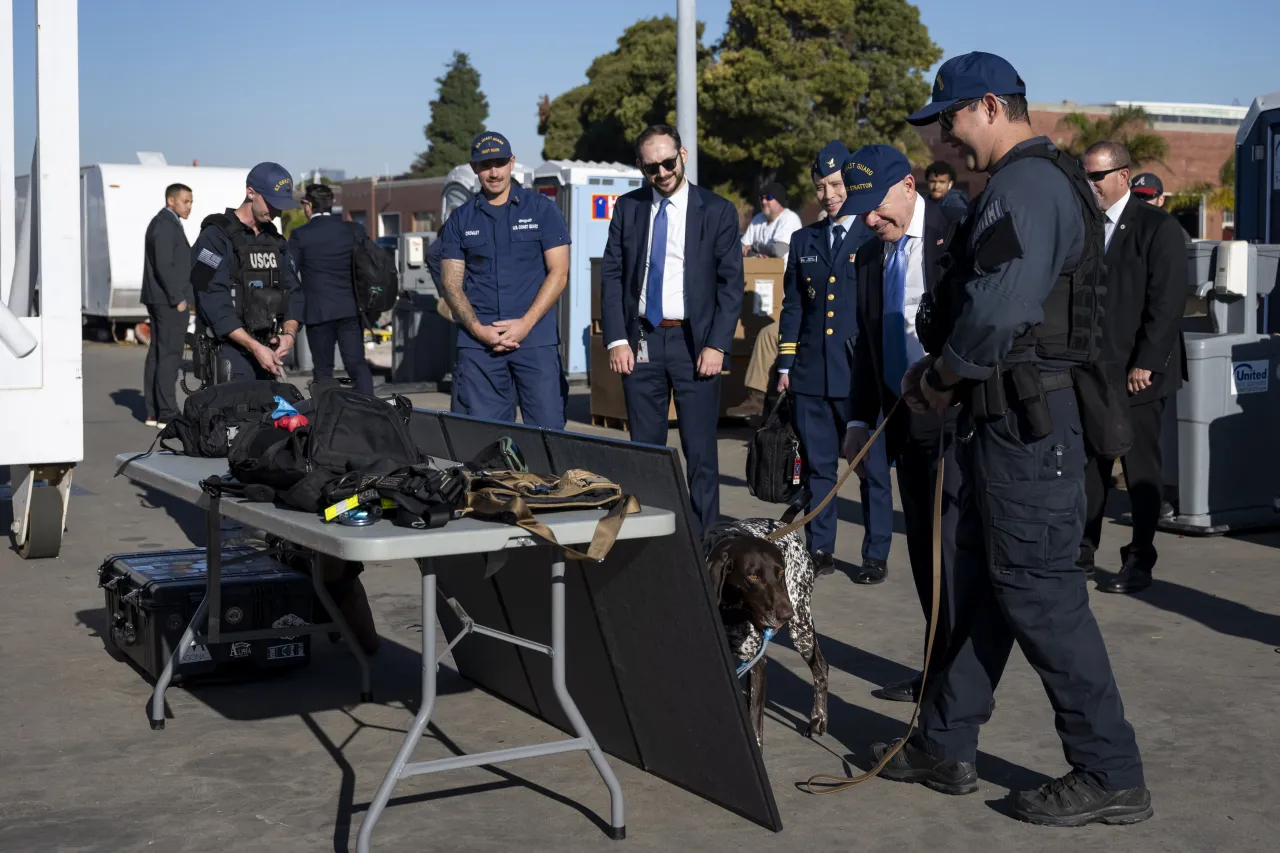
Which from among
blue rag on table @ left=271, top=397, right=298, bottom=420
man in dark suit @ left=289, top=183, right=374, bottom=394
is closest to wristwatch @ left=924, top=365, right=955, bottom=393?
blue rag on table @ left=271, top=397, right=298, bottom=420

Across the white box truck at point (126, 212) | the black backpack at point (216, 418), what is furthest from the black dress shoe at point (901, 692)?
the white box truck at point (126, 212)

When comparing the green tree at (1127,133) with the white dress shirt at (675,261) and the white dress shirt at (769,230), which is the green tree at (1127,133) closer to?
the white dress shirt at (769,230)

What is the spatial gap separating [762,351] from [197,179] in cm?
1640

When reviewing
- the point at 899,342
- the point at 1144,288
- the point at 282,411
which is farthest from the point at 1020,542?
the point at 1144,288

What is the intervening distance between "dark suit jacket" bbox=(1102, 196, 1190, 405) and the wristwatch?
322 cm

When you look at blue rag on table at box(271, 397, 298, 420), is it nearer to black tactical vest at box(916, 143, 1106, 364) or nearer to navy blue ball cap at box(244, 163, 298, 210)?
black tactical vest at box(916, 143, 1106, 364)

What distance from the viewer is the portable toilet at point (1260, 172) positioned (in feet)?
40.0

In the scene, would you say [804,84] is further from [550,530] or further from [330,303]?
[550,530]

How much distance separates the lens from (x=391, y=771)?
3.87m

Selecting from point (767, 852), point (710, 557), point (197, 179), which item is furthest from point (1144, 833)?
point (197, 179)

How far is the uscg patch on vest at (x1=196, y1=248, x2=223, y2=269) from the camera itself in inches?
340

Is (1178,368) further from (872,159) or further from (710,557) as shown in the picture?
(710,557)

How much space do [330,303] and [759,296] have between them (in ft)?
11.7

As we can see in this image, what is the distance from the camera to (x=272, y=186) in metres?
8.32
